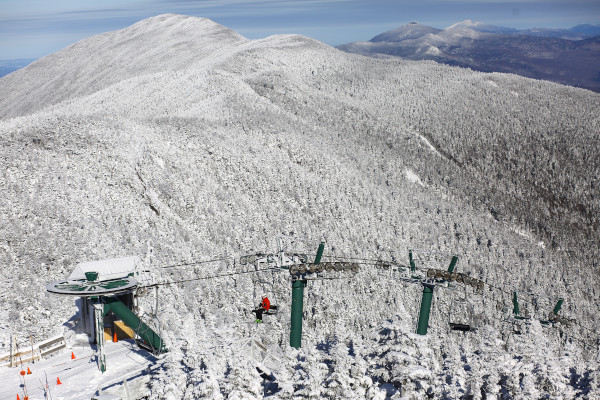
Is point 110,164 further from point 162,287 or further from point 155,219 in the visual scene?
point 162,287

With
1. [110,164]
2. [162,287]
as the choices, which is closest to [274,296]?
[162,287]

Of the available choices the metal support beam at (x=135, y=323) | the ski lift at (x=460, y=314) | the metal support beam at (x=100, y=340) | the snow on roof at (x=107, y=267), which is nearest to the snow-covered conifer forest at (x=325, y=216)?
the ski lift at (x=460, y=314)

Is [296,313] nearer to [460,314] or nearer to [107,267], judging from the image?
[107,267]

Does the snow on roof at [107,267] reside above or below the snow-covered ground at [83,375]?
above

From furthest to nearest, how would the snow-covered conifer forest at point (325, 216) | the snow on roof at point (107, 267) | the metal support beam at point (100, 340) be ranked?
the snow on roof at point (107, 267) < the metal support beam at point (100, 340) < the snow-covered conifer forest at point (325, 216)

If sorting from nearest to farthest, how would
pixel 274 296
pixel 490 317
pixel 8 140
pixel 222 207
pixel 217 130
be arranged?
1. pixel 274 296
2. pixel 8 140
3. pixel 222 207
4. pixel 490 317
5. pixel 217 130

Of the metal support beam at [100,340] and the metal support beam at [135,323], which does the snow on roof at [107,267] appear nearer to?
the metal support beam at [135,323]

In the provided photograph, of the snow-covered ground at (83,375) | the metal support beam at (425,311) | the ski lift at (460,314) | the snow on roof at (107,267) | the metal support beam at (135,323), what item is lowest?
the ski lift at (460,314)

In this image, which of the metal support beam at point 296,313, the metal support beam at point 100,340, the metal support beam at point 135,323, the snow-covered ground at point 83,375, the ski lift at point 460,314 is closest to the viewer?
the snow-covered ground at point 83,375
